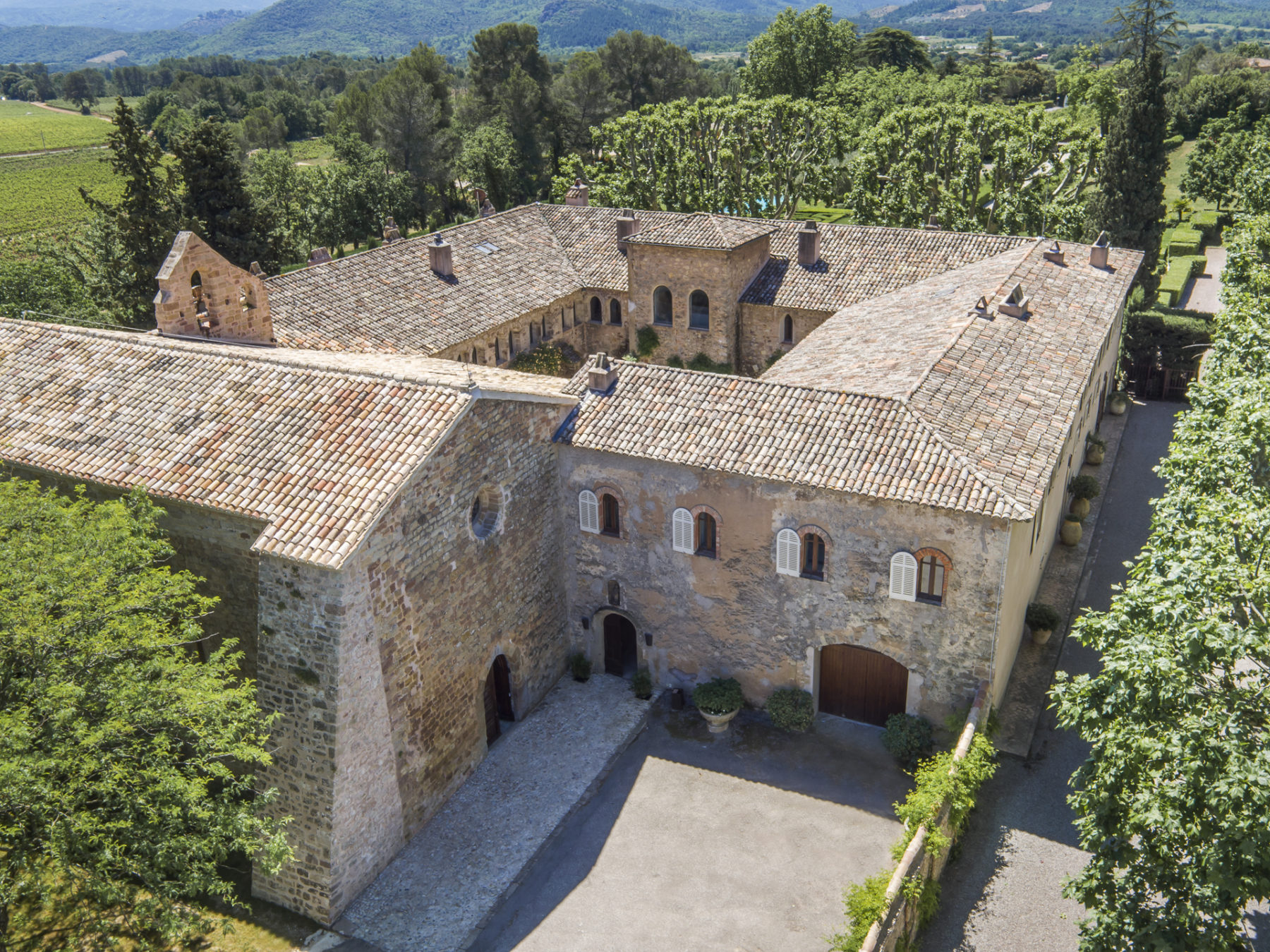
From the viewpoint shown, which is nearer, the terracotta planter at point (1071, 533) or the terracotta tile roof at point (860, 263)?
the terracotta planter at point (1071, 533)

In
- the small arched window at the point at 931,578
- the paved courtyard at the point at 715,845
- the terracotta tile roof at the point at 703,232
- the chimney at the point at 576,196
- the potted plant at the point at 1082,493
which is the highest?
the chimney at the point at 576,196

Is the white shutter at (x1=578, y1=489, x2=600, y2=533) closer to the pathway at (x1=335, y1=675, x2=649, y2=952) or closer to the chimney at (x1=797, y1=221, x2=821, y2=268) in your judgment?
the pathway at (x1=335, y1=675, x2=649, y2=952)

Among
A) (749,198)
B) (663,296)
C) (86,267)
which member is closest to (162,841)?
(663,296)

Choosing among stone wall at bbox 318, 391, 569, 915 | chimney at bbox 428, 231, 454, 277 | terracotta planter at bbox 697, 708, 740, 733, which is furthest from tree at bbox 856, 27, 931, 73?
terracotta planter at bbox 697, 708, 740, 733

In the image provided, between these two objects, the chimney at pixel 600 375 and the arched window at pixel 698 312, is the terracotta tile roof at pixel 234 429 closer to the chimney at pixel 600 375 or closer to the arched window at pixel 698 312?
the chimney at pixel 600 375

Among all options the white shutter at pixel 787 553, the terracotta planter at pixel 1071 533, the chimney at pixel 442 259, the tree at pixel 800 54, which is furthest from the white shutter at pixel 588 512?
the tree at pixel 800 54

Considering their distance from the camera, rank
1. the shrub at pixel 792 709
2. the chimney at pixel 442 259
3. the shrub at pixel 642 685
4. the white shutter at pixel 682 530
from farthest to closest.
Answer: the chimney at pixel 442 259
the shrub at pixel 642 685
the shrub at pixel 792 709
the white shutter at pixel 682 530
